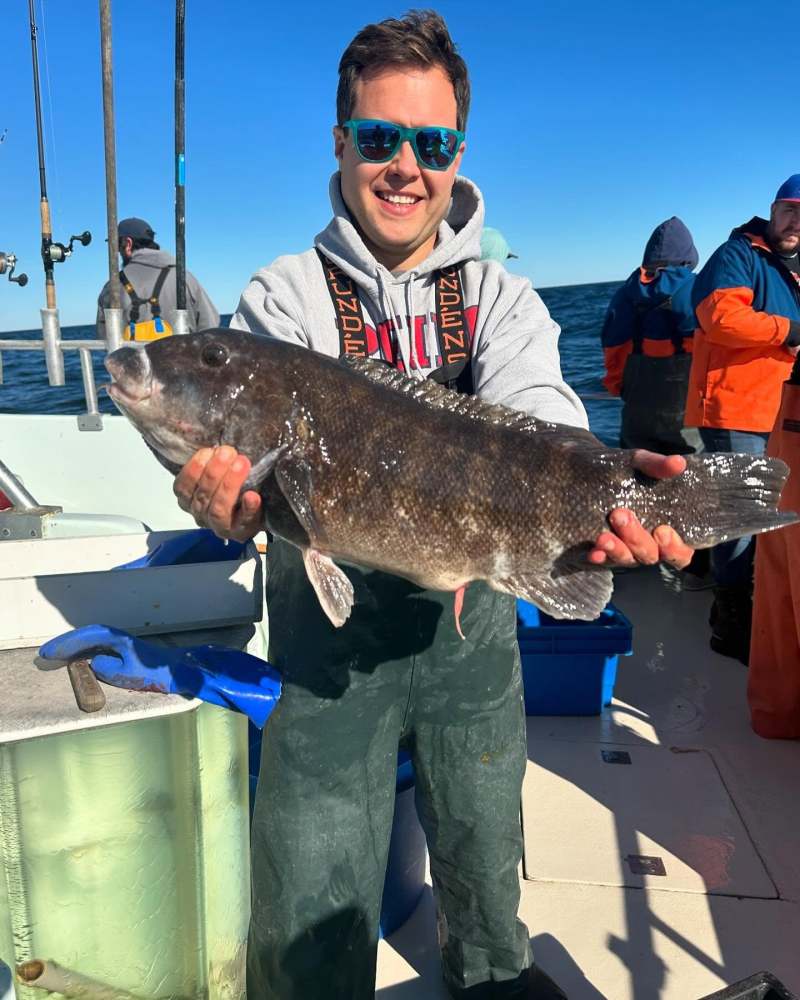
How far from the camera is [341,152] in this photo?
2.65m

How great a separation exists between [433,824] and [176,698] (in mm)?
1064

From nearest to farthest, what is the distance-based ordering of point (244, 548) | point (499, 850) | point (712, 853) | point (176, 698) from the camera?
1. point (176, 698)
2. point (499, 850)
3. point (244, 548)
4. point (712, 853)

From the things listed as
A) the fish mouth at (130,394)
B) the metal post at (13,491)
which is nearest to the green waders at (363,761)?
the fish mouth at (130,394)

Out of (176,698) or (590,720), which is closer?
(176,698)

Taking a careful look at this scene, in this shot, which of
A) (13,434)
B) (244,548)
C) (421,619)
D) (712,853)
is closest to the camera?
(421,619)

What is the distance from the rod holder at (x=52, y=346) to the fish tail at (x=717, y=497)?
18.2 ft

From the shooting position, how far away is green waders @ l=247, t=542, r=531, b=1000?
237 cm

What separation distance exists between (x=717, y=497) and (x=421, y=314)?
1.23 m

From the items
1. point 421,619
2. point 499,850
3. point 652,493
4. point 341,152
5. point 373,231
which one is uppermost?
point 341,152

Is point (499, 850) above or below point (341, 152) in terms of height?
below

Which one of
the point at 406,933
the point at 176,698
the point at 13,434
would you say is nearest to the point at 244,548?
the point at 176,698

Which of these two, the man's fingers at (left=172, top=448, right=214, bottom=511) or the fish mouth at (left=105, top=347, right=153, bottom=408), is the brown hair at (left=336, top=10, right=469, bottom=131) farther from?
the man's fingers at (left=172, top=448, right=214, bottom=511)

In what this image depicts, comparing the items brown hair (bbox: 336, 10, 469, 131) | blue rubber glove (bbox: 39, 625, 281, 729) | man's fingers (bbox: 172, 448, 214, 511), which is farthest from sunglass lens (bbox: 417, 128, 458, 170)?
blue rubber glove (bbox: 39, 625, 281, 729)

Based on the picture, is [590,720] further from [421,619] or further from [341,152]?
[341,152]
